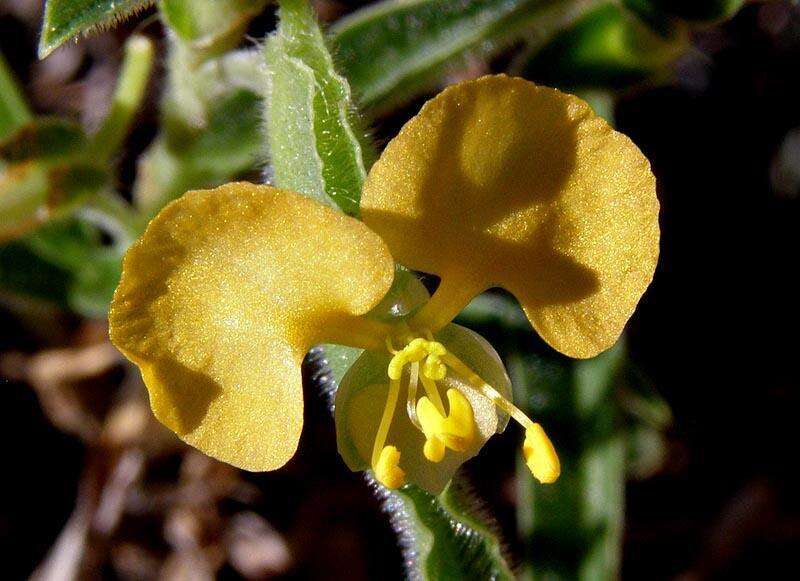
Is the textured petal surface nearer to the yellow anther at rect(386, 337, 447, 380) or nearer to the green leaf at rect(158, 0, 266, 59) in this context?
the yellow anther at rect(386, 337, 447, 380)

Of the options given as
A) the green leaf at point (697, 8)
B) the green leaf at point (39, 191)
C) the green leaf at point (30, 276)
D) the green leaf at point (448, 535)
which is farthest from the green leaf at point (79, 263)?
the green leaf at point (697, 8)

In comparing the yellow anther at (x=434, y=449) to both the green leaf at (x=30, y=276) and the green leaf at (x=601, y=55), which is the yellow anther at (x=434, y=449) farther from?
the green leaf at (x=30, y=276)

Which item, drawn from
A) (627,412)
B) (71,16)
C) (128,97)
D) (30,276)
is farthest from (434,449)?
(30,276)

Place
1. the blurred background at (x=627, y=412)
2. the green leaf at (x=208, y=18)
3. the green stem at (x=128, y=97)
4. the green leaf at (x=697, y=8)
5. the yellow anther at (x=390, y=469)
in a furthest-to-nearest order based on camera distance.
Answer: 1. the blurred background at (x=627, y=412)
2. the green stem at (x=128, y=97)
3. the green leaf at (x=697, y=8)
4. the green leaf at (x=208, y=18)
5. the yellow anther at (x=390, y=469)

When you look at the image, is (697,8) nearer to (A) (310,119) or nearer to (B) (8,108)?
(A) (310,119)

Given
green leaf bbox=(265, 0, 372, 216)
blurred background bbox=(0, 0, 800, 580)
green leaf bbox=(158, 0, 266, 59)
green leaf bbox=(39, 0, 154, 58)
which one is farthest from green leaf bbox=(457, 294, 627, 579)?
green leaf bbox=(39, 0, 154, 58)

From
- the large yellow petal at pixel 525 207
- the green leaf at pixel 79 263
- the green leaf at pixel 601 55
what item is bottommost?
the green leaf at pixel 79 263

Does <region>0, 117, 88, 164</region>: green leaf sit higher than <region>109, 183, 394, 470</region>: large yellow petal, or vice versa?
<region>109, 183, 394, 470</region>: large yellow petal
